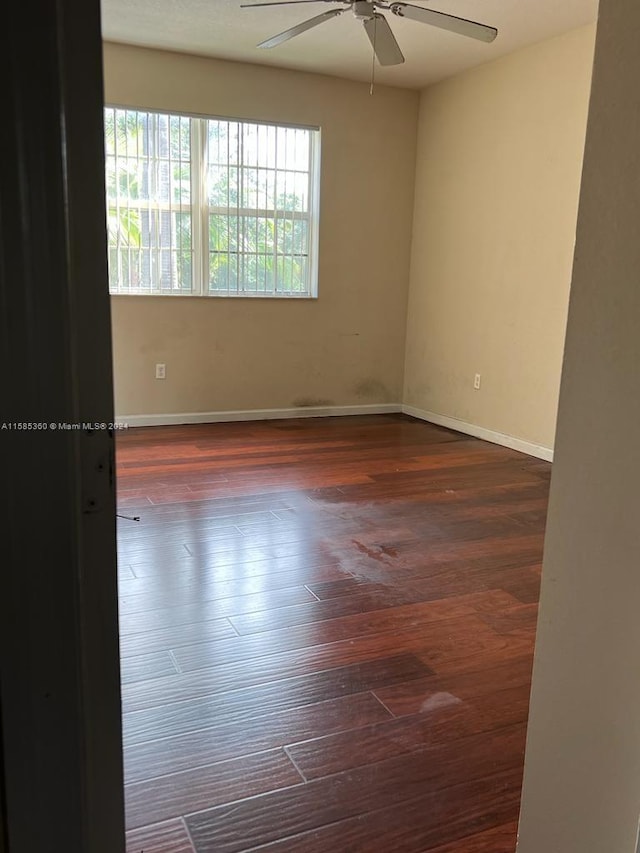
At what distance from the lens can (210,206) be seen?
16.9 ft

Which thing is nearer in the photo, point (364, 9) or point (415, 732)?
point (415, 732)

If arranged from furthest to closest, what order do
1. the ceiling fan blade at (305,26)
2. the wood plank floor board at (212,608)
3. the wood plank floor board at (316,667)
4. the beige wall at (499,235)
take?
the beige wall at (499,235)
the ceiling fan blade at (305,26)
the wood plank floor board at (212,608)
the wood plank floor board at (316,667)

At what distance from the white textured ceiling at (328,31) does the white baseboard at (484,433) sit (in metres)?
2.58

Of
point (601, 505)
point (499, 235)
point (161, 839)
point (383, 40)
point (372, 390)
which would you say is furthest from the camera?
point (372, 390)

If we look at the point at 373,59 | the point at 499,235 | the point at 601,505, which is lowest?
the point at 601,505

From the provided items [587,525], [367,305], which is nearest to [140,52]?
[367,305]

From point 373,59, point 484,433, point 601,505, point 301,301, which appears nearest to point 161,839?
point 601,505

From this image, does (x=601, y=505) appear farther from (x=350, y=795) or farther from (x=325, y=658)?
(x=325, y=658)

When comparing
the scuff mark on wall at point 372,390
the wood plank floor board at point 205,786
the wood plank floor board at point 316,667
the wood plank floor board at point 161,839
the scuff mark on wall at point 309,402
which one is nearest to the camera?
the wood plank floor board at point 161,839

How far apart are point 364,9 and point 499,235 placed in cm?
208

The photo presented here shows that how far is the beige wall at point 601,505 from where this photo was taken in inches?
32.0

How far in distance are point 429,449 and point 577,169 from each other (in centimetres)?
200

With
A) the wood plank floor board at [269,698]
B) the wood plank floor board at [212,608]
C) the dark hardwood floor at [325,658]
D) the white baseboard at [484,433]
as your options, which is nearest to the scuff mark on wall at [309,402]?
the white baseboard at [484,433]

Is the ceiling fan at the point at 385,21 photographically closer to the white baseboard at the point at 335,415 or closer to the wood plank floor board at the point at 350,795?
the white baseboard at the point at 335,415
